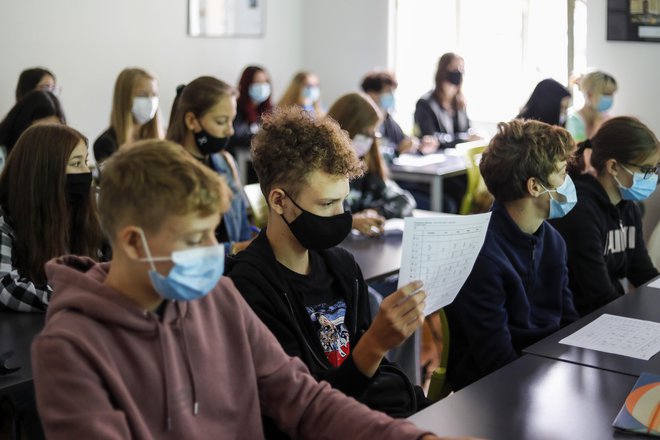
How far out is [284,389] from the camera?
1509 mm

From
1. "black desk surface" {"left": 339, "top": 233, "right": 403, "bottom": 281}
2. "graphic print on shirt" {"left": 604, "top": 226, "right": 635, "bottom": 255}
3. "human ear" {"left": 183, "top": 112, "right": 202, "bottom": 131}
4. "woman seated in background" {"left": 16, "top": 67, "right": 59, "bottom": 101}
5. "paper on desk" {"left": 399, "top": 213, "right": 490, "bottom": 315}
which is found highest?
"woman seated in background" {"left": 16, "top": 67, "right": 59, "bottom": 101}

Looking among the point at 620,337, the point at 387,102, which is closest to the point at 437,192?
the point at 387,102

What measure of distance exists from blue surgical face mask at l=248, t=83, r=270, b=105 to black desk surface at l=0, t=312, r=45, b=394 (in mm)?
4322

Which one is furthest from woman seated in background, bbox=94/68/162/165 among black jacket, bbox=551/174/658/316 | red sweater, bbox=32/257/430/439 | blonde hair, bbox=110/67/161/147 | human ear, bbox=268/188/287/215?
red sweater, bbox=32/257/430/439

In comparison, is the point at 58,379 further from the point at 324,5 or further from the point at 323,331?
the point at 324,5

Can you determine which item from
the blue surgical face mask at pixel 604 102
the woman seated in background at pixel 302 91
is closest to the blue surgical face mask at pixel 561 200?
the blue surgical face mask at pixel 604 102

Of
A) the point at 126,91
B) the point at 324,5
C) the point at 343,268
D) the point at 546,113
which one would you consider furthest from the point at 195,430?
the point at 324,5

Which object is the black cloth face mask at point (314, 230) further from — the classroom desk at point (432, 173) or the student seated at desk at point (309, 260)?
the classroom desk at point (432, 173)

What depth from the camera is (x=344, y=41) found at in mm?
7684

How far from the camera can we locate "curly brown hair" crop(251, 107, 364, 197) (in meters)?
1.95

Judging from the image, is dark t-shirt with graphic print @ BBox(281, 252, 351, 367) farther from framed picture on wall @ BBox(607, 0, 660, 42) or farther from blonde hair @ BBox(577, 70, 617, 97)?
framed picture on wall @ BBox(607, 0, 660, 42)

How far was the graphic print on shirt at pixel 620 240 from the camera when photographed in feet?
9.76

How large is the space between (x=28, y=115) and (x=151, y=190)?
320cm

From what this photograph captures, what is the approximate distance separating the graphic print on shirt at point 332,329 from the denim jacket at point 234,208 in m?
1.67
